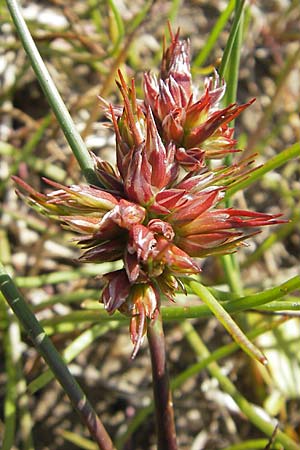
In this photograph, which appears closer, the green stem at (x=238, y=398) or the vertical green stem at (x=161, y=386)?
the vertical green stem at (x=161, y=386)

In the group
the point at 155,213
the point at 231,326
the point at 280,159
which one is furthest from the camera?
the point at 280,159

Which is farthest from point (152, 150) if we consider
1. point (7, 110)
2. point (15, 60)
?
point (15, 60)

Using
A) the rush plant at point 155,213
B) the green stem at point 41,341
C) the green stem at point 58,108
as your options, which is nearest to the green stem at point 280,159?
the rush plant at point 155,213

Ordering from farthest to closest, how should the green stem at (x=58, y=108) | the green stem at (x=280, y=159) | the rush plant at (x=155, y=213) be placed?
the green stem at (x=280, y=159), the green stem at (x=58, y=108), the rush plant at (x=155, y=213)

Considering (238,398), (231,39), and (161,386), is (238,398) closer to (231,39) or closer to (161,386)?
(161,386)

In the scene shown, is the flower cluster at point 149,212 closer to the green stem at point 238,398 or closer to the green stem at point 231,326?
the green stem at point 231,326

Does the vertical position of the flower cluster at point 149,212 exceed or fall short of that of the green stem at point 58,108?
it falls short

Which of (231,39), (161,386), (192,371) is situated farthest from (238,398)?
(231,39)

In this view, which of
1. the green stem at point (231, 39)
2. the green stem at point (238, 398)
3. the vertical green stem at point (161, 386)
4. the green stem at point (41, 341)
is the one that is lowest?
the green stem at point (238, 398)
